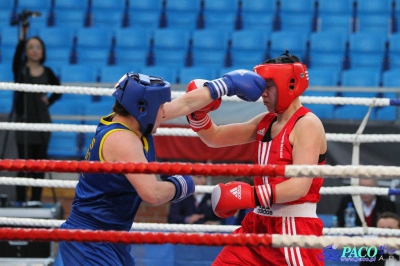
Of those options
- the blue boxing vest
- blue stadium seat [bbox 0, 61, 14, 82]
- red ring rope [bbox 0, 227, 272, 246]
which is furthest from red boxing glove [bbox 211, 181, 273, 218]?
blue stadium seat [bbox 0, 61, 14, 82]

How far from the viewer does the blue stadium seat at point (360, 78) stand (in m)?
7.45

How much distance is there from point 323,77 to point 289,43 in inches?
30.7

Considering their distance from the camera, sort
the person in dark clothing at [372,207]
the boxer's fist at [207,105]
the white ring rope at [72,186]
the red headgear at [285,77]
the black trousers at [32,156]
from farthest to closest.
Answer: the black trousers at [32,156] → the person in dark clothing at [372,207] → the white ring rope at [72,186] → the boxer's fist at [207,105] → the red headgear at [285,77]

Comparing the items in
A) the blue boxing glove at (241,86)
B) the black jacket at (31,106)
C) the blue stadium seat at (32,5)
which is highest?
the blue stadium seat at (32,5)

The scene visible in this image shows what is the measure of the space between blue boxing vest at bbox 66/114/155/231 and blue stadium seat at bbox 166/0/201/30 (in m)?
6.23

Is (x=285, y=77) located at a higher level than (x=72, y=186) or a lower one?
higher

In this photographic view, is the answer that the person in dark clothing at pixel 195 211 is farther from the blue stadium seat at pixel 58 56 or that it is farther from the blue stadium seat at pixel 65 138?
the blue stadium seat at pixel 58 56

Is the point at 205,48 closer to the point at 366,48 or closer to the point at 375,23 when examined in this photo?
the point at 366,48

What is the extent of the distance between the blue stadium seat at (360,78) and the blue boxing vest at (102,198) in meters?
5.24

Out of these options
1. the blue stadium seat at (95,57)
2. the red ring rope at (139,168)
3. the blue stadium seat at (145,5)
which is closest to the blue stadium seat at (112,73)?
the blue stadium seat at (95,57)

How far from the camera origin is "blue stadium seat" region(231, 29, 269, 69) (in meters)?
8.12

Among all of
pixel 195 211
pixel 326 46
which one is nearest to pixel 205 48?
pixel 326 46

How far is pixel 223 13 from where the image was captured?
8.80 m

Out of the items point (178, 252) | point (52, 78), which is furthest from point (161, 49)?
point (178, 252)
